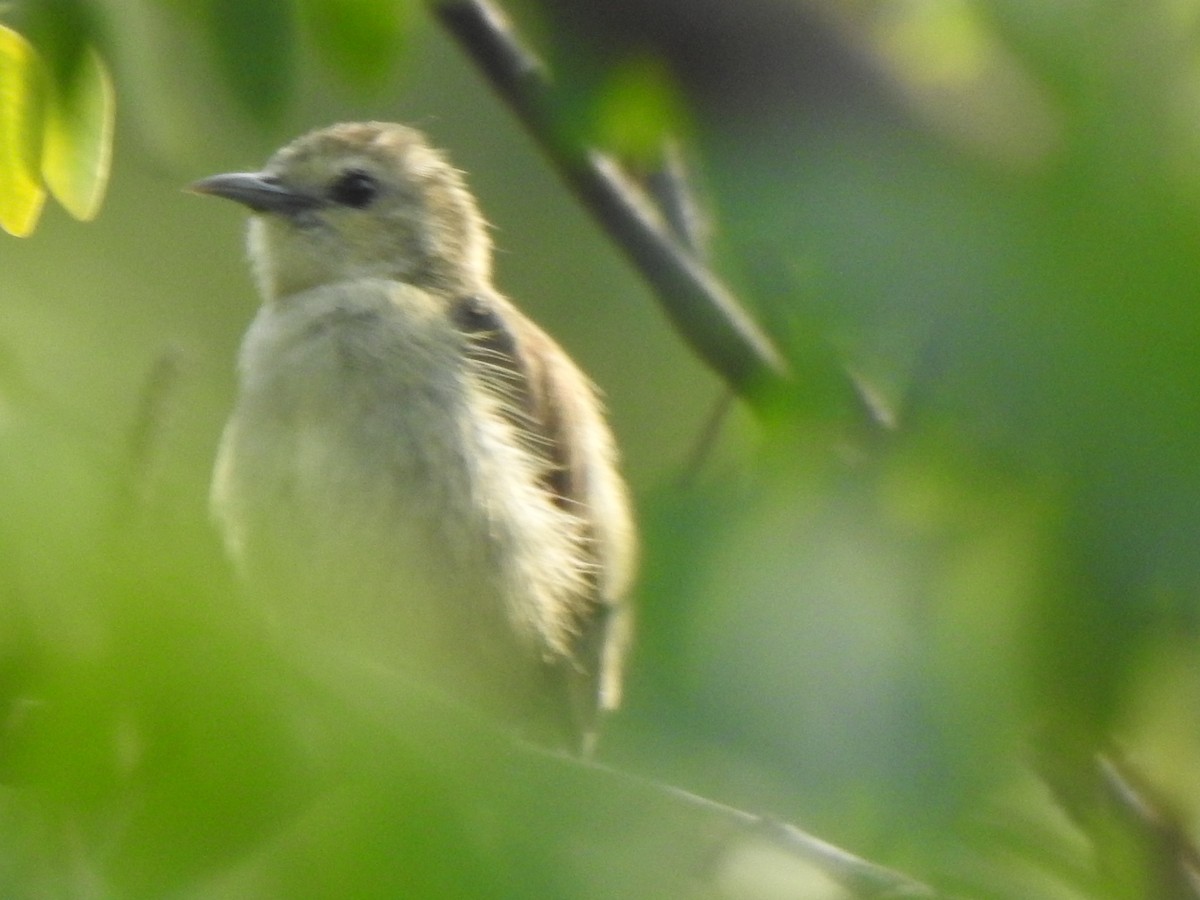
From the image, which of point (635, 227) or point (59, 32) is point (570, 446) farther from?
point (59, 32)

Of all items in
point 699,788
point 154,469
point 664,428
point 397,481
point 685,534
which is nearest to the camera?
point 154,469

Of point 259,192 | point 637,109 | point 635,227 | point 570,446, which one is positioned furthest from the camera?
point 259,192

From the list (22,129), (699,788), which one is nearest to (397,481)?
(22,129)

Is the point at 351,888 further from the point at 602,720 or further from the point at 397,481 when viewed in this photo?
the point at 397,481

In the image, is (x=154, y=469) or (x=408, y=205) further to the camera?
(x=408, y=205)

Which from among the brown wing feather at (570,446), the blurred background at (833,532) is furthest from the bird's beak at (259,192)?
the blurred background at (833,532)

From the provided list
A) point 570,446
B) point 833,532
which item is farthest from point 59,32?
point 570,446

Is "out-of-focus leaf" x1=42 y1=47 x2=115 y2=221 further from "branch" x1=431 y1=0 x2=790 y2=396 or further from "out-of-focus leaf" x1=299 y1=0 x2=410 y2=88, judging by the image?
"branch" x1=431 y1=0 x2=790 y2=396

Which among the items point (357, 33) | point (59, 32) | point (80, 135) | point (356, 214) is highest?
point (59, 32)
